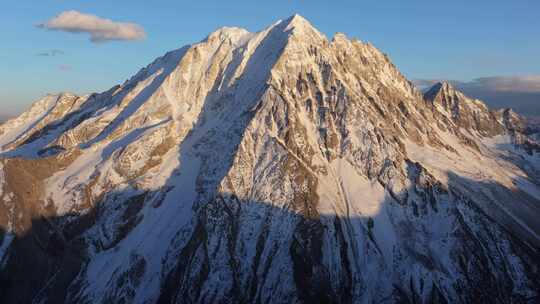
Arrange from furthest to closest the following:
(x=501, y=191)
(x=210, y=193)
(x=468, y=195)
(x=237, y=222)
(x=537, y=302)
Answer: (x=501, y=191), (x=468, y=195), (x=210, y=193), (x=237, y=222), (x=537, y=302)

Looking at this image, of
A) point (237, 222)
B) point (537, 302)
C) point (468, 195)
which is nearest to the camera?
point (537, 302)

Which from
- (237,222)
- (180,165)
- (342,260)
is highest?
(180,165)

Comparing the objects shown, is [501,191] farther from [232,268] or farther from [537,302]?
[232,268]

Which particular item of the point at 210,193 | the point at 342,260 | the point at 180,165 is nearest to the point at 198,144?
the point at 180,165

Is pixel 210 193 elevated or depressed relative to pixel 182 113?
depressed

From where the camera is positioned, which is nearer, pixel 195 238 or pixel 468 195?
pixel 195 238

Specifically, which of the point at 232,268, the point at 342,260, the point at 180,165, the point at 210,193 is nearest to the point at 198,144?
the point at 180,165
